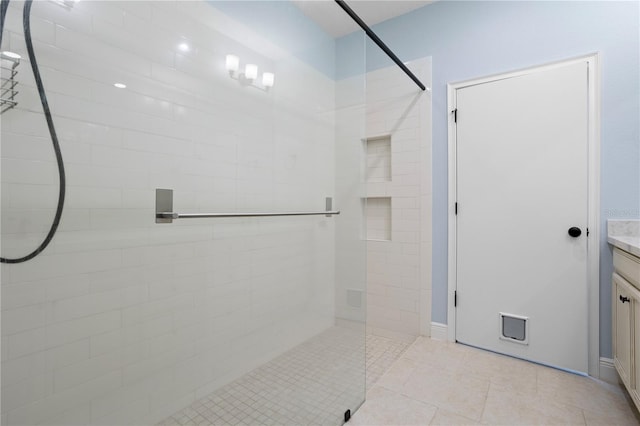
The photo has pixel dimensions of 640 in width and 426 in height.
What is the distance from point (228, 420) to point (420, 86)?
252cm

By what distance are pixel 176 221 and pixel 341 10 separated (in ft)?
4.62

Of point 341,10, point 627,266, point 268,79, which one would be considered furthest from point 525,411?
point 341,10

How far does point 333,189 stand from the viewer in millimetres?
1654

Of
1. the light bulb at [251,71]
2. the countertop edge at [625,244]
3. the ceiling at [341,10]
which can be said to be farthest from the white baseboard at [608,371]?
the light bulb at [251,71]

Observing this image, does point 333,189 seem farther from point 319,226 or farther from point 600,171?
point 600,171

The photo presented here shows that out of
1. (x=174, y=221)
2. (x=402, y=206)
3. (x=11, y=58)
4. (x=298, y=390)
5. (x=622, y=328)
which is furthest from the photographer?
(x=402, y=206)

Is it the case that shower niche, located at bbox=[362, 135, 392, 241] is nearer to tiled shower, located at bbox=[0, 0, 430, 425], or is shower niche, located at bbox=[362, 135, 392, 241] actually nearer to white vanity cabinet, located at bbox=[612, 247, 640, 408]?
tiled shower, located at bbox=[0, 0, 430, 425]

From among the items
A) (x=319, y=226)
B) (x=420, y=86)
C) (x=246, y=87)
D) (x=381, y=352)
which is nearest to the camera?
(x=246, y=87)

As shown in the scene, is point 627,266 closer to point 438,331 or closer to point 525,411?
point 525,411

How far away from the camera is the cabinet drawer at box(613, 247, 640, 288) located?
1.52 metres

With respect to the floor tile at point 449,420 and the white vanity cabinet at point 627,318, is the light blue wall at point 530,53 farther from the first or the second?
the floor tile at point 449,420

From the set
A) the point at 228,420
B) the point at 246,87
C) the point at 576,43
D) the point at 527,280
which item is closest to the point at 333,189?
the point at 246,87

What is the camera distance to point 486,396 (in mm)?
1787

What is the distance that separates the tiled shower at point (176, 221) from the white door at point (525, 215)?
4.02 ft
